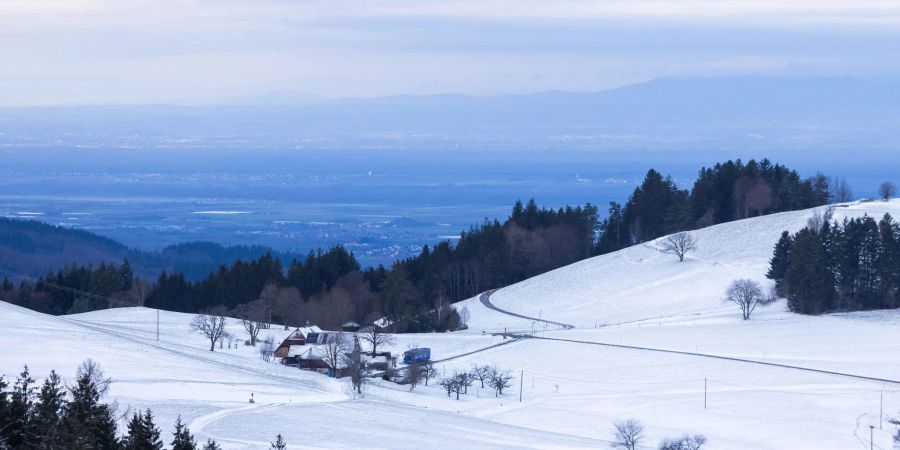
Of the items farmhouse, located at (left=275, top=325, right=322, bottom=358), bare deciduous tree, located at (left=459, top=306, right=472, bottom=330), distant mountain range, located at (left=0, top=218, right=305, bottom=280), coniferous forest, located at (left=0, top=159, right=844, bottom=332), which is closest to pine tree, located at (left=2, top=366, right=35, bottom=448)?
farmhouse, located at (left=275, top=325, right=322, bottom=358)

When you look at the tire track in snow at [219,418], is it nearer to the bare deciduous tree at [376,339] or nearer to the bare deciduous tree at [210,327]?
the bare deciduous tree at [210,327]

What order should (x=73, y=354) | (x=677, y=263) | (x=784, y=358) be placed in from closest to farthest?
(x=73, y=354)
(x=784, y=358)
(x=677, y=263)

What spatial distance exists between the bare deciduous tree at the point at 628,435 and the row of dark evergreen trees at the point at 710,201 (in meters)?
49.9

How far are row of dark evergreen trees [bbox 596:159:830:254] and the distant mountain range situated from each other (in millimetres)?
45629

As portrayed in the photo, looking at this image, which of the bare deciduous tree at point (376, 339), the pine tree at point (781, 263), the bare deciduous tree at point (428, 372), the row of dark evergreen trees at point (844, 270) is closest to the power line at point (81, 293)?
the bare deciduous tree at point (376, 339)

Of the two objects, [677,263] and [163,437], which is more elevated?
[677,263]

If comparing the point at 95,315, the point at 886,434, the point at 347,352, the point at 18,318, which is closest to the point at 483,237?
the point at 95,315

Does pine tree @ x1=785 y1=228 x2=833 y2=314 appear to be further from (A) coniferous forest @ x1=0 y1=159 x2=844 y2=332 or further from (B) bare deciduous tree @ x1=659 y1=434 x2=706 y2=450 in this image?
(B) bare deciduous tree @ x1=659 y1=434 x2=706 y2=450

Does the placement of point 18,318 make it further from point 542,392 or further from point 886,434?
point 886,434

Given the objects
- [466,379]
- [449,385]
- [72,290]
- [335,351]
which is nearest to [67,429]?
[449,385]

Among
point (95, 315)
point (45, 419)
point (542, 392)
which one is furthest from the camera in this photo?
point (95, 315)

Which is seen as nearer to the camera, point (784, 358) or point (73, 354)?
point (73, 354)

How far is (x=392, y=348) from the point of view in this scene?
6194 centimetres

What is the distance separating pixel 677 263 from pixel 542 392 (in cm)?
3119
